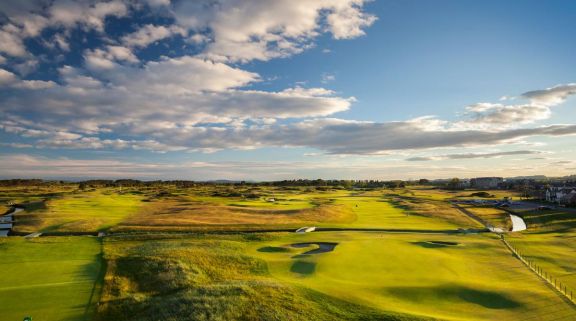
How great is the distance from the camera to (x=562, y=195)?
104688 mm

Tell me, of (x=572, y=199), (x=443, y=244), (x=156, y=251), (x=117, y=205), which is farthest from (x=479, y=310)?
(x=572, y=199)

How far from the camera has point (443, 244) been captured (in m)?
46.7

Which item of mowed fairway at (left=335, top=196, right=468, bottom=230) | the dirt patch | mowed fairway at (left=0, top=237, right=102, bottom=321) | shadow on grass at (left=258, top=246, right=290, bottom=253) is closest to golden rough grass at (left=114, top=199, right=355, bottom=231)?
mowed fairway at (left=335, top=196, right=468, bottom=230)

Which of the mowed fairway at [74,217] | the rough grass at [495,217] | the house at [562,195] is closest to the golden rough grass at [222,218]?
the mowed fairway at [74,217]

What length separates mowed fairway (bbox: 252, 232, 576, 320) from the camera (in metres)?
23.7

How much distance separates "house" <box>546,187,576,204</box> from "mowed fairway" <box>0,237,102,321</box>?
108 meters

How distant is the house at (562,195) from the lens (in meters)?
98.2

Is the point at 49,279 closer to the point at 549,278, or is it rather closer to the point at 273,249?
the point at 273,249

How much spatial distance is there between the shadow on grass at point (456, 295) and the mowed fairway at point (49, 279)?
814 inches

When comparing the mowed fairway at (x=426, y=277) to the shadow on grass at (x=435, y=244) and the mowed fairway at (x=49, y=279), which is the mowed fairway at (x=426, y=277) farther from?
the mowed fairway at (x=49, y=279)

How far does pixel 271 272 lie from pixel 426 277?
12713 mm

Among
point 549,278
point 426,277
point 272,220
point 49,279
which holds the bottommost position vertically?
point 49,279

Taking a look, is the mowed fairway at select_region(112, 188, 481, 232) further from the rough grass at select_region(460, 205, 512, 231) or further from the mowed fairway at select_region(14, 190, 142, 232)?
the rough grass at select_region(460, 205, 512, 231)

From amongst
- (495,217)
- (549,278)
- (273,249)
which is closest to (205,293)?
(273,249)
